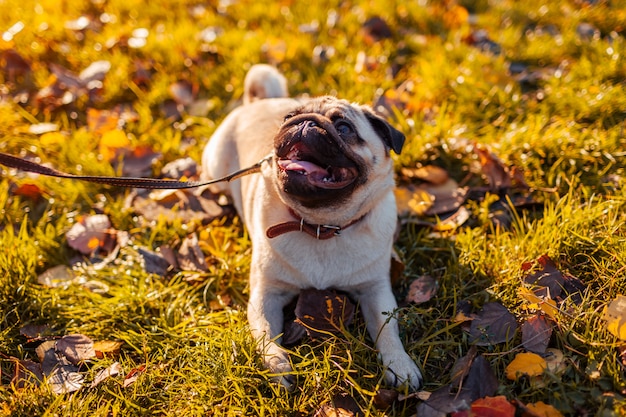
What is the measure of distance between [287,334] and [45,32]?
15.3 ft

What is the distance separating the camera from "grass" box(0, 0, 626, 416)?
7.73 feet

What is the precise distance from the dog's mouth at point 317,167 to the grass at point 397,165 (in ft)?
2.73

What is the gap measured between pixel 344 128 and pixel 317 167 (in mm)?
306

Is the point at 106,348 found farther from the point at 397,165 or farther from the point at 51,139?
the point at 397,165

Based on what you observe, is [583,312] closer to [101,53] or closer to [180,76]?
[180,76]

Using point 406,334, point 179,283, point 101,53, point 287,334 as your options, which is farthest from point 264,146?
point 101,53

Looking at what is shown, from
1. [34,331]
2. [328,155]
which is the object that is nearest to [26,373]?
[34,331]

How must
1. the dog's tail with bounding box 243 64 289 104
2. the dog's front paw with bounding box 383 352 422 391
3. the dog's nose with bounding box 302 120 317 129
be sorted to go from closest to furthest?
the dog's front paw with bounding box 383 352 422 391, the dog's nose with bounding box 302 120 317 129, the dog's tail with bounding box 243 64 289 104

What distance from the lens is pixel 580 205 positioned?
3055 mm

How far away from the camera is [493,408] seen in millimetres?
2043

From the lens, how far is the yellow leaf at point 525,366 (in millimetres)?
2225

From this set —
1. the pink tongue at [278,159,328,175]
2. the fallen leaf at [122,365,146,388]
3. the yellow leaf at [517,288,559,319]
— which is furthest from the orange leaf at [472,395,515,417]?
the fallen leaf at [122,365,146,388]

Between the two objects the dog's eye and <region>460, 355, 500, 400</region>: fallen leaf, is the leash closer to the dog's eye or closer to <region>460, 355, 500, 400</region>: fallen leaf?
the dog's eye

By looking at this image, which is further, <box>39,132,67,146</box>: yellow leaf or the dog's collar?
<box>39,132,67,146</box>: yellow leaf
